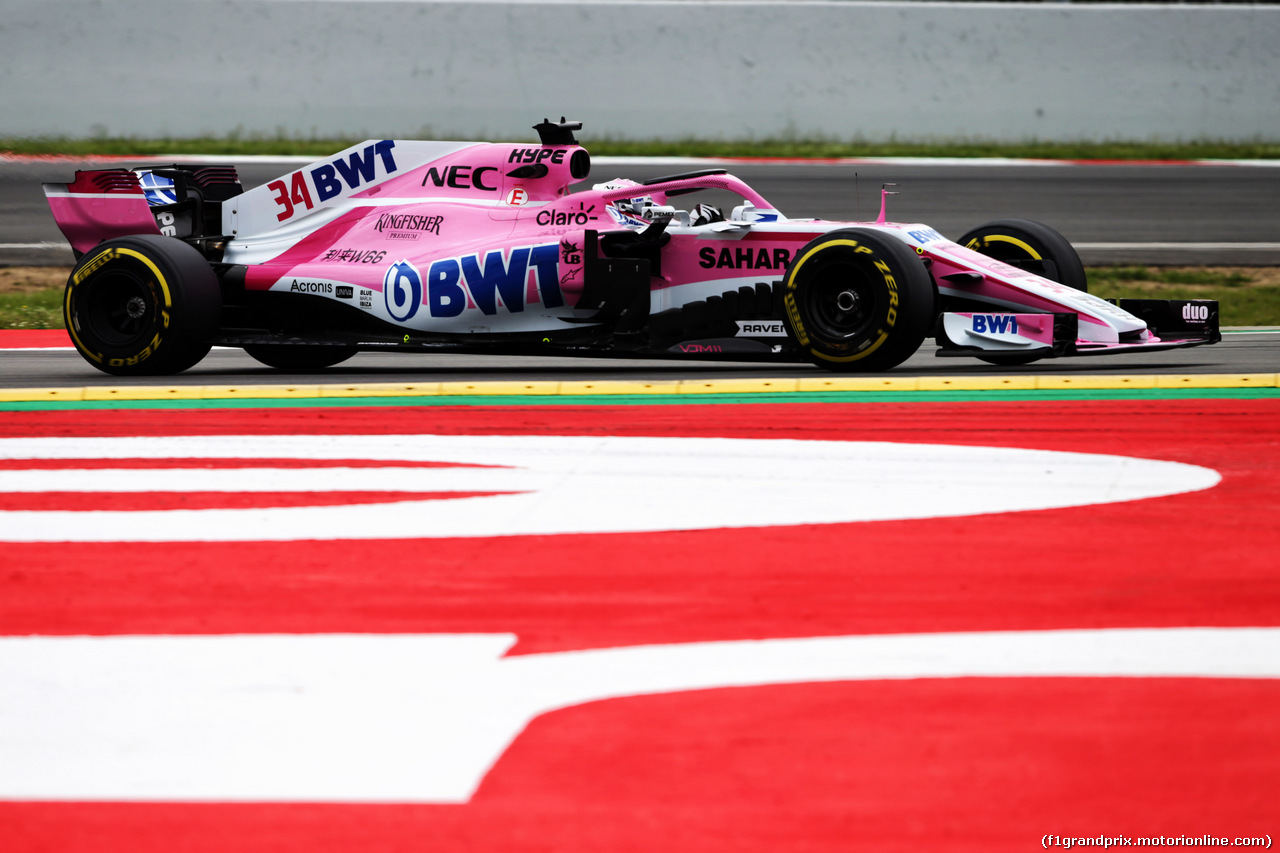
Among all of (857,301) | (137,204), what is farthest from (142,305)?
(857,301)

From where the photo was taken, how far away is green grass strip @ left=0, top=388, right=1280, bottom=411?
624 cm

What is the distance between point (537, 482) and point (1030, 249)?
4565 millimetres

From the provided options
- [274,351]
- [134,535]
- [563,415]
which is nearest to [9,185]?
[274,351]

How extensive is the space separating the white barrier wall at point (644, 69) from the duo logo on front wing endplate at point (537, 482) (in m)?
16.4

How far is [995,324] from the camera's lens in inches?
286

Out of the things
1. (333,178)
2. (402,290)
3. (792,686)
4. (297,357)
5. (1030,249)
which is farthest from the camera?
(297,357)

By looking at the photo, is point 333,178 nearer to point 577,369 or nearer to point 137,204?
point 137,204

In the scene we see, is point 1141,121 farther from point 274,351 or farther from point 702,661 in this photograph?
point 702,661

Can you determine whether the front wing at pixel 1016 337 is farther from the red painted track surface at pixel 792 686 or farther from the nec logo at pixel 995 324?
the red painted track surface at pixel 792 686

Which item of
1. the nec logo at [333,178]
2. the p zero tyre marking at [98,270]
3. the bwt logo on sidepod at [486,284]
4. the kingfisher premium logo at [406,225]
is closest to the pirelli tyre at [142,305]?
the p zero tyre marking at [98,270]

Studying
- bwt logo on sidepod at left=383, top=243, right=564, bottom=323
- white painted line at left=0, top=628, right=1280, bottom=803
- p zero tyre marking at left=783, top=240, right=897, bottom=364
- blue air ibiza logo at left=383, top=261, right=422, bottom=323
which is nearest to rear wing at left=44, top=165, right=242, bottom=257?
blue air ibiza logo at left=383, top=261, right=422, bottom=323

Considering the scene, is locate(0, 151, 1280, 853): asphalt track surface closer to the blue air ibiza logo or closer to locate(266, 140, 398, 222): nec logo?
the blue air ibiza logo

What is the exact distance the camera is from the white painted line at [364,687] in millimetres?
2213

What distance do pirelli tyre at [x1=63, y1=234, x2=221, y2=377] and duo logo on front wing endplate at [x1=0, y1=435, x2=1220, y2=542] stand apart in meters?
2.76
